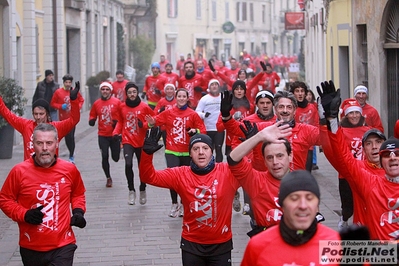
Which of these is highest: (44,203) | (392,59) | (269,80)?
(392,59)

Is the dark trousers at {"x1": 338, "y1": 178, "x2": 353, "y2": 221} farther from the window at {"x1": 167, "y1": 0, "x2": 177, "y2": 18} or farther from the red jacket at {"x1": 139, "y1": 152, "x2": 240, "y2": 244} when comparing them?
the window at {"x1": 167, "y1": 0, "x2": 177, "y2": 18}

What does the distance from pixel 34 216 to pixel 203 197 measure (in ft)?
4.36

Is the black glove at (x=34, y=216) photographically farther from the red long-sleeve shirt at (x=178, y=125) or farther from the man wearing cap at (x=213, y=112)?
the man wearing cap at (x=213, y=112)

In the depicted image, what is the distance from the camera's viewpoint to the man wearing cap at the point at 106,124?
45.5 feet

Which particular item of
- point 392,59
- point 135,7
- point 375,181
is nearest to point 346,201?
point 375,181

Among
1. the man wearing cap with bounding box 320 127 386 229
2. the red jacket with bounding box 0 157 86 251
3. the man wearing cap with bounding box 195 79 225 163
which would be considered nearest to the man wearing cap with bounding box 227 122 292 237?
the man wearing cap with bounding box 320 127 386 229

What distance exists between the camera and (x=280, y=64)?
54312mm

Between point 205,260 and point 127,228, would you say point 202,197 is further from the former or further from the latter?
point 127,228

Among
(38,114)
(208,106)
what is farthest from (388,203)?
(208,106)

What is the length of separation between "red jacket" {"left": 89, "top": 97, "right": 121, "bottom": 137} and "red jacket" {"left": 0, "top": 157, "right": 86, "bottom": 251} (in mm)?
7093

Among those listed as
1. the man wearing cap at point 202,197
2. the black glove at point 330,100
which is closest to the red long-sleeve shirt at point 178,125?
the man wearing cap at point 202,197

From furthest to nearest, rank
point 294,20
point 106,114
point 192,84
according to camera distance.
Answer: point 294,20 → point 192,84 → point 106,114

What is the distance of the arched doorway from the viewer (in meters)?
15.6

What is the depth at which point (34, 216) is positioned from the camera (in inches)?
245
